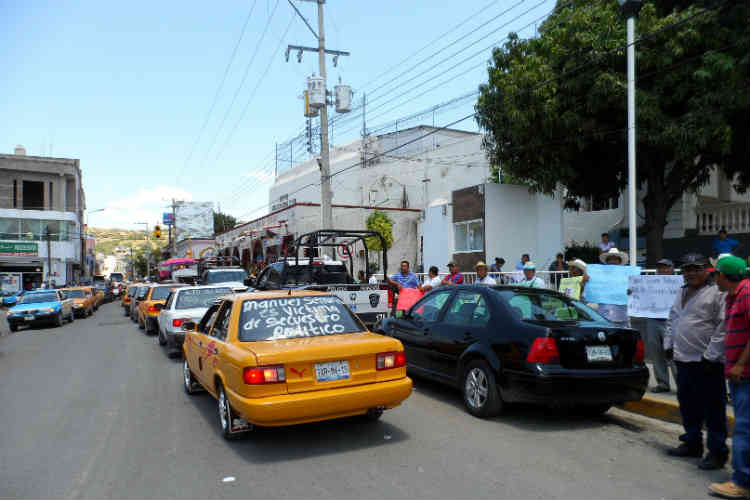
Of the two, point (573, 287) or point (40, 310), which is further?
point (40, 310)

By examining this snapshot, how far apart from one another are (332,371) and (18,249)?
54.0 meters

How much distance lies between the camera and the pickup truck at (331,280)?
10195 mm

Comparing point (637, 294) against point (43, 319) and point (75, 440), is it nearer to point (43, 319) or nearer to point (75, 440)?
point (75, 440)

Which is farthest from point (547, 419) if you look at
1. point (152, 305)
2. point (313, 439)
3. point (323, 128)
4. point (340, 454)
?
point (323, 128)

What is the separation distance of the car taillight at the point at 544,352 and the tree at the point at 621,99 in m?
8.95

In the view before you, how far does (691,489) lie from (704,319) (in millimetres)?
1357

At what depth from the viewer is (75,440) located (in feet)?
18.8

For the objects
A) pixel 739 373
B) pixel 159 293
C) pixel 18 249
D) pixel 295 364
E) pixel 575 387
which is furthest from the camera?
pixel 18 249

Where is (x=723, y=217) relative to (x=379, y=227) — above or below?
below

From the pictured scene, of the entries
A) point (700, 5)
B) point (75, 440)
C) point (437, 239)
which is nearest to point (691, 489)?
point (75, 440)

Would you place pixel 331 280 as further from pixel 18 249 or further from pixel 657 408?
pixel 18 249

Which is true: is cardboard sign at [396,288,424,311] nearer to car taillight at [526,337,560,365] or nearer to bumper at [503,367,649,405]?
bumper at [503,367,649,405]

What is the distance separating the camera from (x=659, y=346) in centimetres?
709

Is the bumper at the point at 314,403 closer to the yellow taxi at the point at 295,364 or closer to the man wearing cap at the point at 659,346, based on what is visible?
the yellow taxi at the point at 295,364
